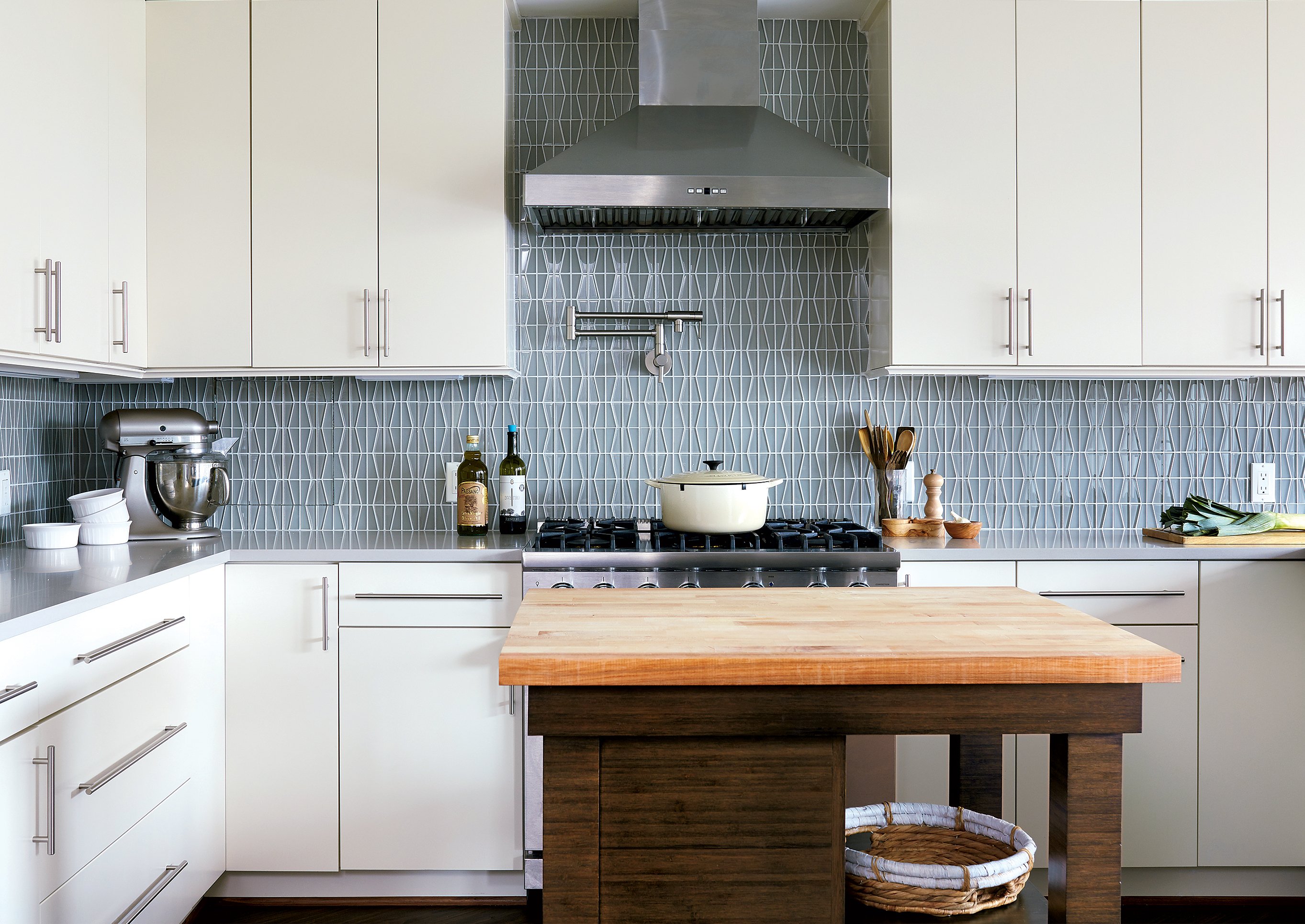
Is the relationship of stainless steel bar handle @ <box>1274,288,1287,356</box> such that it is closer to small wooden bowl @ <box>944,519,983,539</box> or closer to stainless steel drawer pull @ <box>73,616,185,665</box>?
small wooden bowl @ <box>944,519,983,539</box>

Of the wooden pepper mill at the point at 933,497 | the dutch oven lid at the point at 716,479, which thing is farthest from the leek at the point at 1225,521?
the dutch oven lid at the point at 716,479

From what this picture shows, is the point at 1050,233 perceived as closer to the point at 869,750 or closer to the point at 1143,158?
the point at 1143,158

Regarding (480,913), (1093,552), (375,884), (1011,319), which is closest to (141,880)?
(375,884)

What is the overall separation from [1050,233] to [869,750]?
150 cm

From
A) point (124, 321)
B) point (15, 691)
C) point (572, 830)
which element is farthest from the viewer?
point (124, 321)

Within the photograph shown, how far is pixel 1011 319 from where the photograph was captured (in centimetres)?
262

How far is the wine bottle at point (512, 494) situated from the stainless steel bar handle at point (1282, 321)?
2.17m

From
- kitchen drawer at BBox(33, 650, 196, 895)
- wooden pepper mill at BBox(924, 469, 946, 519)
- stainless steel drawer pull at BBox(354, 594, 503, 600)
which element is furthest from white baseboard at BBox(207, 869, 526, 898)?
wooden pepper mill at BBox(924, 469, 946, 519)

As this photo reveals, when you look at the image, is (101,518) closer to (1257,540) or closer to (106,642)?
(106,642)

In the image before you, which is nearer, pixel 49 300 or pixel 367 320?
pixel 49 300

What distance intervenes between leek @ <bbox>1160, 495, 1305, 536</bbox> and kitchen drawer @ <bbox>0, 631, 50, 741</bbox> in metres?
2.66

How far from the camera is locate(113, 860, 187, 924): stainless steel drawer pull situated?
1937 millimetres

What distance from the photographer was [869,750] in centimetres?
241

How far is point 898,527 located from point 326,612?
161 cm
